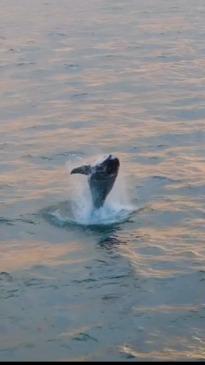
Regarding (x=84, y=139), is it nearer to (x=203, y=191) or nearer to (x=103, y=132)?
(x=103, y=132)

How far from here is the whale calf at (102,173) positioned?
44.9 feet

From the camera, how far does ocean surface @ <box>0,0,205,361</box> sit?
10719mm

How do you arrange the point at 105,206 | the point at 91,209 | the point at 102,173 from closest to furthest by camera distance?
the point at 102,173 < the point at 91,209 < the point at 105,206

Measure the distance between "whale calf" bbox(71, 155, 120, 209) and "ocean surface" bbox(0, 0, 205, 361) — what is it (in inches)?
21.1

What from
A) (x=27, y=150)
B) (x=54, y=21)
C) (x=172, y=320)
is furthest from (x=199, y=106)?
(x=54, y=21)

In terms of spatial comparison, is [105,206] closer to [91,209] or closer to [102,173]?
[91,209]

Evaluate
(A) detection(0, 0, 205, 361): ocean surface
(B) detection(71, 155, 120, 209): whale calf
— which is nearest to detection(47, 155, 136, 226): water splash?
(A) detection(0, 0, 205, 361): ocean surface

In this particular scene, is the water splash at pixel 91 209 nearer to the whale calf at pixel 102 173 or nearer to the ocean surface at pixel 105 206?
the ocean surface at pixel 105 206

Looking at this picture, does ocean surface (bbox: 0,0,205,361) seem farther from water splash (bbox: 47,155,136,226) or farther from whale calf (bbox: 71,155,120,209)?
whale calf (bbox: 71,155,120,209)

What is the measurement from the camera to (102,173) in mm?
13781

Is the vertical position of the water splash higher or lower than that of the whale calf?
lower

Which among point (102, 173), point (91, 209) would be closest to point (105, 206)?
point (91, 209)

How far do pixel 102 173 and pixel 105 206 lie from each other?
1.05 m

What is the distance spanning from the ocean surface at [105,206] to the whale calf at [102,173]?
1.76 ft
